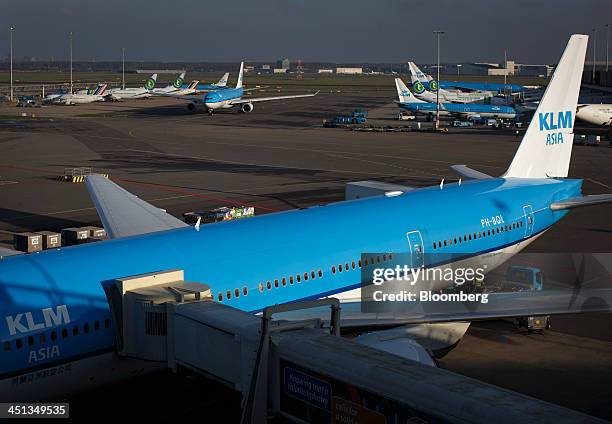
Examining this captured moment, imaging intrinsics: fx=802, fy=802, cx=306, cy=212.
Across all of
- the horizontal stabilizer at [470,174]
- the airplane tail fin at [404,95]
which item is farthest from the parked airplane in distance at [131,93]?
the horizontal stabilizer at [470,174]

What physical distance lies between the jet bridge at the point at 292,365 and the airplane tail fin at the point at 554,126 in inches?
754

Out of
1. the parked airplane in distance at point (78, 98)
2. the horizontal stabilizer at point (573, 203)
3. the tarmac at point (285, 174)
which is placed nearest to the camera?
the tarmac at point (285, 174)

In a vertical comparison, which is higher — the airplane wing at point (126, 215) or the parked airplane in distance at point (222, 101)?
the parked airplane in distance at point (222, 101)

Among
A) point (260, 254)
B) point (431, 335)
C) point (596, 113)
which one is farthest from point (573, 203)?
point (596, 113)

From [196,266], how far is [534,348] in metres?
10.9

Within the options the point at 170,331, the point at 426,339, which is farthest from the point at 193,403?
the point at 426,339

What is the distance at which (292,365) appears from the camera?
12.6 meters

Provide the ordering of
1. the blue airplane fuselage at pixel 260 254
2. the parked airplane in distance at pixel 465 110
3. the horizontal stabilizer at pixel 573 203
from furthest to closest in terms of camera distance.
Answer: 1. the parked airplane in distance at pixel 465 110
2. the horizontal stabilizer at pixel 573 203
3. the blue airplane fuselage at pixel 260 254

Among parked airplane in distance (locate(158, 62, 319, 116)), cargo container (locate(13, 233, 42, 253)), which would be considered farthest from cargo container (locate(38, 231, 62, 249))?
parked airplane in distance (locate(158, 62, 319, 116))

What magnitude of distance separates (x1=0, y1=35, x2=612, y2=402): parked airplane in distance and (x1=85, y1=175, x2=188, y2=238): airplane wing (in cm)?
7

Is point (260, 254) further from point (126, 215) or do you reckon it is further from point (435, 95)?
point (435, 95)

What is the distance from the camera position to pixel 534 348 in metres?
23.8

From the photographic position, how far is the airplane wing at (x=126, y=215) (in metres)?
26.2

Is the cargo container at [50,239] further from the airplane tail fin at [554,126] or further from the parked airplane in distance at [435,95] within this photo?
the parked airplane in distance at [435,95]
